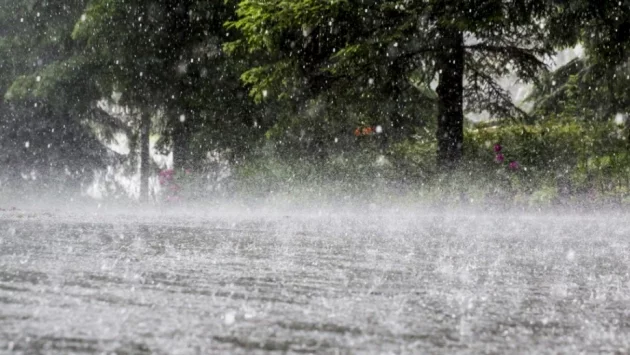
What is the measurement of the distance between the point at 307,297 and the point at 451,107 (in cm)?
958

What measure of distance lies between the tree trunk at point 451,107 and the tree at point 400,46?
0.05 feet

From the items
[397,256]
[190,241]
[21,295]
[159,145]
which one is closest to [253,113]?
[159,145]

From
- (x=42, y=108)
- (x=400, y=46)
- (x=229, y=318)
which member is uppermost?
(x=42, y=108)

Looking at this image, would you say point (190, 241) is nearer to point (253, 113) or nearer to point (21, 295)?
point (21, 295)

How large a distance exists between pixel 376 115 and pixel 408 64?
5.06 ft

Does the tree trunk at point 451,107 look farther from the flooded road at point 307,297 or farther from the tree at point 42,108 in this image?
the tree at point 42,108

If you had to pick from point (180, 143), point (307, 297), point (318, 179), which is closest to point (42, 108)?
point (180, 143)

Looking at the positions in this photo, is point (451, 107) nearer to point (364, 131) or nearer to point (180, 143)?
point (364, 131)

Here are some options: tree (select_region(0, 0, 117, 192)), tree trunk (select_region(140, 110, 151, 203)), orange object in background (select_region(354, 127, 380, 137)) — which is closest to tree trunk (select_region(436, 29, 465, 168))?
orange object in background (select_region(354, 127, 380, 137))

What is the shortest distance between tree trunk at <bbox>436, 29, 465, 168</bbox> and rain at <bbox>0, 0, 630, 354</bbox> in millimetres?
32

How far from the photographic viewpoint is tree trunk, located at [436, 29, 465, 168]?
11479mm

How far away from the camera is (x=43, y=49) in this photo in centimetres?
1758

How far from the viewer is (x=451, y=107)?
38.4 feet

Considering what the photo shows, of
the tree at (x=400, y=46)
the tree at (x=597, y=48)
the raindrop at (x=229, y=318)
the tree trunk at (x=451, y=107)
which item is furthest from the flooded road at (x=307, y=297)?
the tree trunk at (x=451, y=107)
